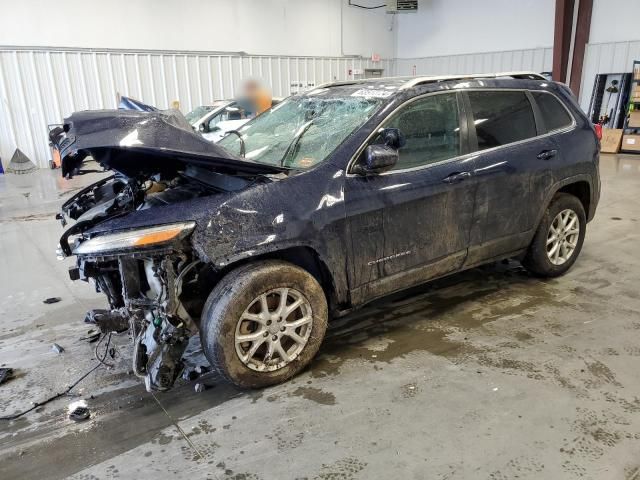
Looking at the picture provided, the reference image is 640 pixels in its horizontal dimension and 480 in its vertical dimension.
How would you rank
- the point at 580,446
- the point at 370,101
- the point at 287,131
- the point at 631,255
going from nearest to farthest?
the point at 580,446 < the point at 370,101 < the point at 287,131 < the point at 631,255

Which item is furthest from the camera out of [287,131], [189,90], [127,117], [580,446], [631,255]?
[189,90]

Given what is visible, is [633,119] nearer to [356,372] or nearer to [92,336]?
[356,372]

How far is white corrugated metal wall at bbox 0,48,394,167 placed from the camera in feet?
39.7

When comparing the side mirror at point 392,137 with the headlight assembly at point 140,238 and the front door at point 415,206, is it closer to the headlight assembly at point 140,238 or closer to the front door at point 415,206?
the front door at point 415,206

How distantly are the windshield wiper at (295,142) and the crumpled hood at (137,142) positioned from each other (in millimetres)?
432

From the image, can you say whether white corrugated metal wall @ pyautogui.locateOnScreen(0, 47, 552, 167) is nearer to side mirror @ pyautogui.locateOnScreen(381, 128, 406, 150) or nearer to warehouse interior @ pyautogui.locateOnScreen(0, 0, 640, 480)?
warehouse interior @ pyautogui.locateOnScreen(0, 0, 640, 480)

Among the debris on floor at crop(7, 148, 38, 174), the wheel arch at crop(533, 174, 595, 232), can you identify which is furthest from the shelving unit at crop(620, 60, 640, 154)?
the debris on floor at crop(7, 148, 38, 174)

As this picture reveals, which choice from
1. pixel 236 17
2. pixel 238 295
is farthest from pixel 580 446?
pixel 236 17

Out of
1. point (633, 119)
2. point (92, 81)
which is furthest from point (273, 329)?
point (633, 119)

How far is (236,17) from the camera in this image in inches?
590

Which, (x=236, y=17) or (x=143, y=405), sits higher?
(x=236, y=17)

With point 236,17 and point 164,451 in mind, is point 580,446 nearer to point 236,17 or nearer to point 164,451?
point 164,451

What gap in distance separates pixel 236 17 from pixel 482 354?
1436 cm

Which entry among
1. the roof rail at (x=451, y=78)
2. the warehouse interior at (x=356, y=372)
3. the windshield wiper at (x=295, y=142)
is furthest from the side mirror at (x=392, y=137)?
the windshield wiper at (x=295, y=142)
